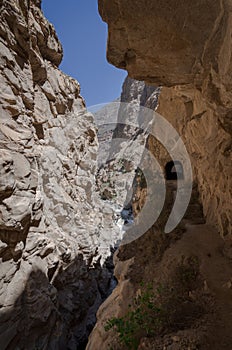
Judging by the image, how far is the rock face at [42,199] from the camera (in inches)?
252

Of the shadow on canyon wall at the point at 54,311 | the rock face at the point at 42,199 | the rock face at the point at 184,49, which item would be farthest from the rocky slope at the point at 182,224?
the rock face at the point at 42,199

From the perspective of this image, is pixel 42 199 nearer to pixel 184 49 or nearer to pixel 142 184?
pixel 142 184

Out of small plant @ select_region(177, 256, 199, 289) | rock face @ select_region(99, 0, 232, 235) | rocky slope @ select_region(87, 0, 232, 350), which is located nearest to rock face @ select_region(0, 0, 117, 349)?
rocky slope @ select_region(87, 0, 232, 350)

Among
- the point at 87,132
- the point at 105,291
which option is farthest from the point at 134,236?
the point at 87,132

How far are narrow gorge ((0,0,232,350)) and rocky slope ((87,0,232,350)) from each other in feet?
0.07

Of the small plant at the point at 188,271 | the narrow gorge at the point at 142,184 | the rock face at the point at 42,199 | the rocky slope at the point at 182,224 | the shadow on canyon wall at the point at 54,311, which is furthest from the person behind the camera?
the rock face at the point at 42,199

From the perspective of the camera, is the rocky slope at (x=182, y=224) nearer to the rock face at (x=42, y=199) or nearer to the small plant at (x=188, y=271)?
the small plant at (x=188, y=271)

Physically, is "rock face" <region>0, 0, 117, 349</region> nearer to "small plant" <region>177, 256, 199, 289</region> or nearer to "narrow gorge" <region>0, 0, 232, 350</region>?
"narrow gorge" <region>0, 0, 232, 350</region>

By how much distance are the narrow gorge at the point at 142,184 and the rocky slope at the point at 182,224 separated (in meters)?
0.02

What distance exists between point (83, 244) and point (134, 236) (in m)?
4.63

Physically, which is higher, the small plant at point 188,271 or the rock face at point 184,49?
the rock face at point 184,49

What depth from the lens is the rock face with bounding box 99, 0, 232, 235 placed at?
3.41 m

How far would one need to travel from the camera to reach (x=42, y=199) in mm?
7973

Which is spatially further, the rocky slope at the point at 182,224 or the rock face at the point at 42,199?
the rock face at the point at 42,199
